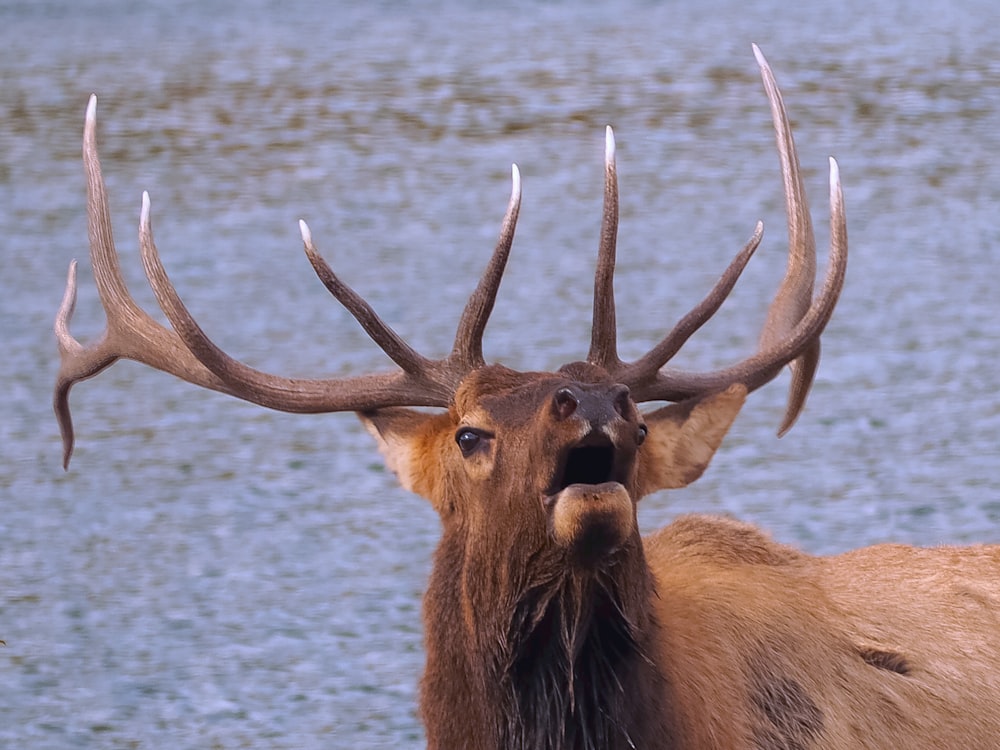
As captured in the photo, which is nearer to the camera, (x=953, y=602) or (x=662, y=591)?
(x=662, y=591)

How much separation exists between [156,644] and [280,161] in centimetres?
983

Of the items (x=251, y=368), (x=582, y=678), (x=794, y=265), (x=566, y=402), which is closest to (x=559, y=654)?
(x=582, y=678)

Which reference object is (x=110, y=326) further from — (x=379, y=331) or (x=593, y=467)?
(x=593, y=467)

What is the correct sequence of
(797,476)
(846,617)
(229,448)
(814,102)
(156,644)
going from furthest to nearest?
(814,102), (229,448), (797,476), (156,644), (846,617)

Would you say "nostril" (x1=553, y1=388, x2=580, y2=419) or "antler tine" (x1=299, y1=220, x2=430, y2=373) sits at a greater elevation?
"nostril" (x1=553, y1=388, x2=580, y2=419)

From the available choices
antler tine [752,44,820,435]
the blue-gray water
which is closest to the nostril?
antler tine [752,44,820,435]

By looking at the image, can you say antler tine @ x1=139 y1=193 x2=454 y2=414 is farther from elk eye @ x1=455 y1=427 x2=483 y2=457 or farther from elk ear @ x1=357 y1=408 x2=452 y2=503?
elk eye @ x1=455 y1=427 x2=483 y2=457

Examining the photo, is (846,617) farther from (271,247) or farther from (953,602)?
(271,247)

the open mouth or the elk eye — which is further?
the elk eye

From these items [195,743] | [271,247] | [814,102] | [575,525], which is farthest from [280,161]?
[575,525]

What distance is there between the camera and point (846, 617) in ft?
14.9

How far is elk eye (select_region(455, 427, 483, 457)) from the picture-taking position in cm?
384

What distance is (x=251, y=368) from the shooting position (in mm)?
4473

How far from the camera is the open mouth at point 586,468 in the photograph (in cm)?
352
